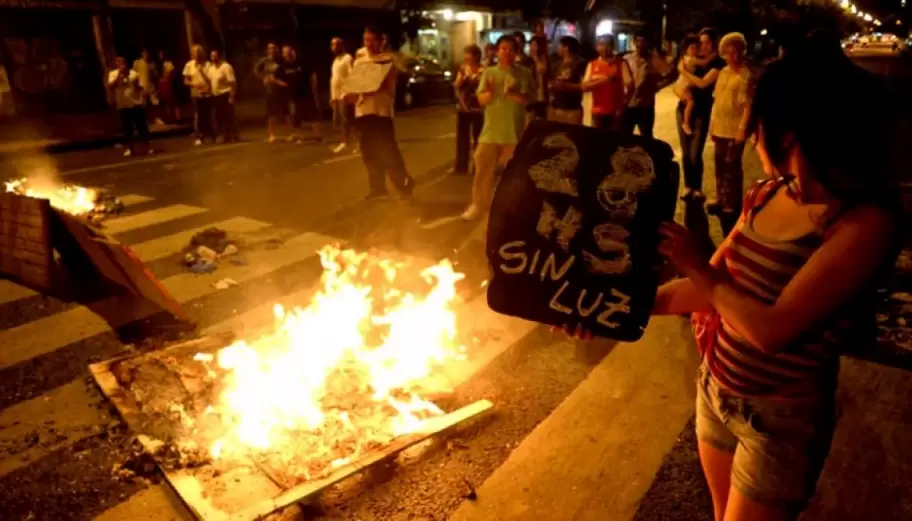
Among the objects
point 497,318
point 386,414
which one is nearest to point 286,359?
point 386,414

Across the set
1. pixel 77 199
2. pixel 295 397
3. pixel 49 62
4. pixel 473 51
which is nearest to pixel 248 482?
pixel 295 397

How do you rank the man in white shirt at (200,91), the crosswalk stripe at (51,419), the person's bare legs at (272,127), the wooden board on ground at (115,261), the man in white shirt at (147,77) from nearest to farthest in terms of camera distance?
1. the crosswalk stripe at (51,419)
2. the wooden board on ground at (115,261)
3. the man in white shirt at (200,91)
4. the person's bare legs at (272,127)
5. the man in white shirt at (147,77)

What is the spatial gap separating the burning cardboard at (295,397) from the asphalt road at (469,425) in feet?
0.49

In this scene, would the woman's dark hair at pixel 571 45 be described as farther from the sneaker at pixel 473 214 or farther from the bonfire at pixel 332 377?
the bonfire at pixel 332 377

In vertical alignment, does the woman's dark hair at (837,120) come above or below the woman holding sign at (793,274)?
above

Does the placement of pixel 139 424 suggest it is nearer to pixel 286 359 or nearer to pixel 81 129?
pixel 286 359

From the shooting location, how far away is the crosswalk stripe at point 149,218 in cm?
856

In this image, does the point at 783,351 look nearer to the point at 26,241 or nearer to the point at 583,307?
the point at 583,307

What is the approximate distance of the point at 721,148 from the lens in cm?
812

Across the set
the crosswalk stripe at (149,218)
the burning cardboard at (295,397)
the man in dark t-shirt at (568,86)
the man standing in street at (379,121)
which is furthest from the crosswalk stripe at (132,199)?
the man in dark t-shirt at (568,86)

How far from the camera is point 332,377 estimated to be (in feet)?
14.4

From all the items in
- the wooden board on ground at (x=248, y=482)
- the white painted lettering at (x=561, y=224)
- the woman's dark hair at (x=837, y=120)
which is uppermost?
the woman's dark hair at (x=837, y=120)

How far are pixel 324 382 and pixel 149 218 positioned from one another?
582 cm

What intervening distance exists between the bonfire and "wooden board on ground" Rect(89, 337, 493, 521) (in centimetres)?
Answer: 8
